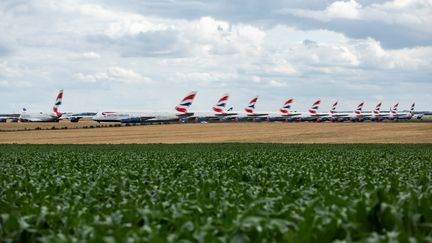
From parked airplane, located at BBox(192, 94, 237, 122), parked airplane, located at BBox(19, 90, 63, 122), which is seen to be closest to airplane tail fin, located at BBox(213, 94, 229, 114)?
parked airplane, located at BBox(192, 94, 237, 122)

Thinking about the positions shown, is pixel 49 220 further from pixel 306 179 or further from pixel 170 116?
pixel 170 116

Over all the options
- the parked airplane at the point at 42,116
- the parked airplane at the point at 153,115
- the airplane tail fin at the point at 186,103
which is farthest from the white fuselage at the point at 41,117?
the airplane tail fin at the point at 186,103

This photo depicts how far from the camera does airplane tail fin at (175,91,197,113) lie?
6216 inches

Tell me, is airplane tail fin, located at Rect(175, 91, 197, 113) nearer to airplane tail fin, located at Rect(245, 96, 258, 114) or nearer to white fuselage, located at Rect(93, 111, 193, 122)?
white fuselage, located at Rect(93, 111, 193, 122)

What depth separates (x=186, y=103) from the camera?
15888 centimetres

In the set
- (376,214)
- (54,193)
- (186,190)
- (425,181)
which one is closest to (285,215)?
(376,214)

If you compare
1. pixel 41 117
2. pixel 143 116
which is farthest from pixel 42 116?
pixel 143 116

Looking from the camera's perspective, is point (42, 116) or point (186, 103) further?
point (42, 116)

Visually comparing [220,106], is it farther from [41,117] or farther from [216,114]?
[41,117]

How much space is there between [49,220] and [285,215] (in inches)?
153

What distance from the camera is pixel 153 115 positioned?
164 metres

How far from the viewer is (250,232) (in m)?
9.03

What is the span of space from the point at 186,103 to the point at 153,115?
982 centimetres

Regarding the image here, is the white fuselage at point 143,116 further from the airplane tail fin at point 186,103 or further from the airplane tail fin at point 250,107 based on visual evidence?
the airplane tail fin at point 250,107
